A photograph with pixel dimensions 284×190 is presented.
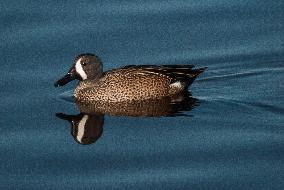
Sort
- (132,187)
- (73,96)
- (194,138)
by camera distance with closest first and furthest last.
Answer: (132,187), (194,138), (73,96)

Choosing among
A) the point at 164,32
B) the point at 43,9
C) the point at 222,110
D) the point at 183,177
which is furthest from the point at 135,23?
the point at 183,177

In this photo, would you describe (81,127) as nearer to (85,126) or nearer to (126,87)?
(85,126)

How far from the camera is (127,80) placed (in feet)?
47.0

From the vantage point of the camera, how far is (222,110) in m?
13.5

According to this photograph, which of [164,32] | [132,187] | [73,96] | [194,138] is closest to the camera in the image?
[132,187]

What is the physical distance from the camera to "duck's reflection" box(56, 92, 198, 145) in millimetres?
13172

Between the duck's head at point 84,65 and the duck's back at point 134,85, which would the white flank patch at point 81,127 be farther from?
the duck's head at point 84,65

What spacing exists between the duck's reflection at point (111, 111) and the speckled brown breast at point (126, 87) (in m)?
0.10

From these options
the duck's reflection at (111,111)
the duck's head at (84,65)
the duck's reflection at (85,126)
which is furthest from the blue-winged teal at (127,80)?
the duck's reflection at (85,126)

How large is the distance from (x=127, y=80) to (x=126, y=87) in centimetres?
10

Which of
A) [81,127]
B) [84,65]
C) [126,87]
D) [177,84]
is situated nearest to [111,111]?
[126,87]

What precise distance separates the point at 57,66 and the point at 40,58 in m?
0.32

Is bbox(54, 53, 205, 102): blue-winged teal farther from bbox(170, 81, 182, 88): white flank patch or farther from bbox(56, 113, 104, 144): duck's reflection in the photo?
bbox(56, 113, 104, 144): duck's reflection

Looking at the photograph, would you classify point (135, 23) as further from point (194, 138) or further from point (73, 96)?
point (194, 138)
